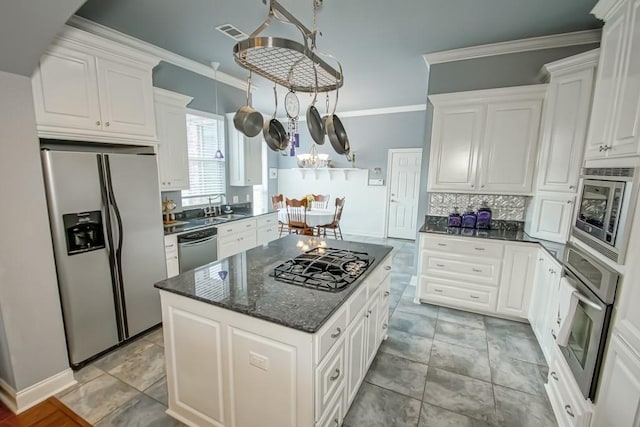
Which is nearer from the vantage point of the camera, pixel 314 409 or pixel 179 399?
pixel 314 409

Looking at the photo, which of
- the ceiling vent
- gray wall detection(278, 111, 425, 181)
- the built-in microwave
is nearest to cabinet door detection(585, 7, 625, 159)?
the built-in microwave

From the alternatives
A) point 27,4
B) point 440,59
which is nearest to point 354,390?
point 27,4

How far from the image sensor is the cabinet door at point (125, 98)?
7.39 feet

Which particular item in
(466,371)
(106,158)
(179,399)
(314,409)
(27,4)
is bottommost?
(466,371)

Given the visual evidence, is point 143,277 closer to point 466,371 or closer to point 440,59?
point 466,371

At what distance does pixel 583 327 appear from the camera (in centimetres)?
161

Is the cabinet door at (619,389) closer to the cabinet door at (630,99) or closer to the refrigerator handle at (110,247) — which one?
the cabinet door at (630,99)

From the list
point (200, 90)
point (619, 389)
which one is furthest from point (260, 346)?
point (200, 90)

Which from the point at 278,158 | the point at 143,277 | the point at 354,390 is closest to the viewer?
the point at 354,390

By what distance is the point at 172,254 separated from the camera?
115 inches

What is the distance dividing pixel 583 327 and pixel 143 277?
10.6ft

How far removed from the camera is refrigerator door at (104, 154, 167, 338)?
2283 millimetres

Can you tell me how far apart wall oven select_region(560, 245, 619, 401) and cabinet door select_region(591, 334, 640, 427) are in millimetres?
59

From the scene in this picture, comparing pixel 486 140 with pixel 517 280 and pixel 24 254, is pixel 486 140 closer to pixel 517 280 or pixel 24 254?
pixel 517 280
